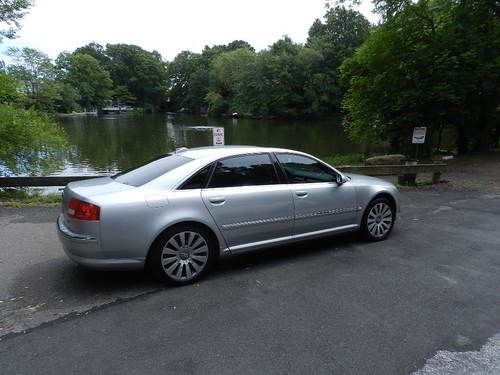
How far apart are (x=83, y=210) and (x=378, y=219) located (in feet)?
13.4

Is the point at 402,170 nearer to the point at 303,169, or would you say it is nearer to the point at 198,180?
the point at 303,169

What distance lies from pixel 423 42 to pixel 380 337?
50.4 feet

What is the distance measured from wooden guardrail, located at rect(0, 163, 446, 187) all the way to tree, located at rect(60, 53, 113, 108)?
100250 millimetres

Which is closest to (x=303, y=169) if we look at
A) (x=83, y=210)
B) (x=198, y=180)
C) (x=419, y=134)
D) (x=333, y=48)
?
(x=198, y=180)

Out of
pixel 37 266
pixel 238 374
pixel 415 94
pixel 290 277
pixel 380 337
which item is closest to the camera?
pixel 238 374

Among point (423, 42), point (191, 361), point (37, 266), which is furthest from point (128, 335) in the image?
point (423, 42)

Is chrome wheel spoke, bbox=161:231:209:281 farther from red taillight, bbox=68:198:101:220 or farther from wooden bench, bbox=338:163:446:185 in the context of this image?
wooden bench, bbox=338:163:446:185

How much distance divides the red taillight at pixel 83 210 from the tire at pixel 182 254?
673 millimetres

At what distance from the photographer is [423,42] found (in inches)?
626

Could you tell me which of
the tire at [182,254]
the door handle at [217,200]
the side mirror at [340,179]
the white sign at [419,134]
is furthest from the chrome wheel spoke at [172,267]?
the white sign at [419,134]

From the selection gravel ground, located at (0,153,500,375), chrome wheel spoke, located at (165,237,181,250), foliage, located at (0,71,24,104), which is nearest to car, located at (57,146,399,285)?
chrome wheel spoke, located at (165,237,181,250)

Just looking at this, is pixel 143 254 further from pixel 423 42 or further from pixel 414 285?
pixel 423 42

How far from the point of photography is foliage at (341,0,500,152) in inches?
599

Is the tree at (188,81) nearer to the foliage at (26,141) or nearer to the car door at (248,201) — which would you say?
the foliage at (26,141)
